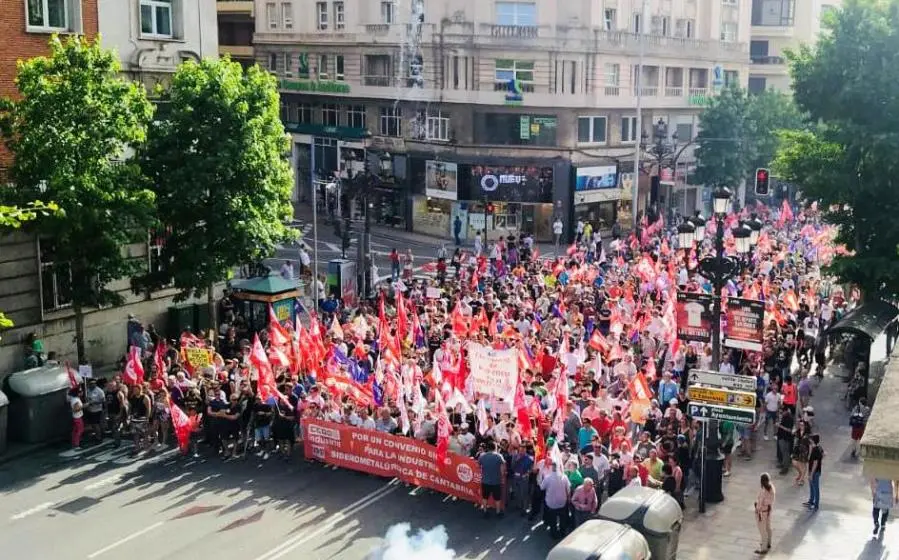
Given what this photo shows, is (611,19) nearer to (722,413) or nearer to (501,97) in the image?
(501,97)

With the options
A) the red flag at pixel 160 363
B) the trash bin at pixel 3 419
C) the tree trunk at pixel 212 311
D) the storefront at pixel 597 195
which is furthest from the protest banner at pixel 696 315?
the storefront at pixel 597 195

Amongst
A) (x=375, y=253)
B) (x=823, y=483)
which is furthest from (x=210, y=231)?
(x=375, y=253)

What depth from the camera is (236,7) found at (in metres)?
67.5

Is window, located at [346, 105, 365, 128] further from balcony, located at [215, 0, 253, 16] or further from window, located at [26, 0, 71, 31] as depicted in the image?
window, located at [26, 0, 71, 31]

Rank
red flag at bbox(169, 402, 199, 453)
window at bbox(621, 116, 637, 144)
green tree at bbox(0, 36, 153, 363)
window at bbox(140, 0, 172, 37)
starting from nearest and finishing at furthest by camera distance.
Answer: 1. red flag at bbox(169, 402, 199, 453)
2. green tree at bbox(0, 36, 153, 363)
3. window at bbox(140, 0, 172, 37)
4. window at bbox(621, 116, 637, 144)

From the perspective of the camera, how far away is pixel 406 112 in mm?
56125

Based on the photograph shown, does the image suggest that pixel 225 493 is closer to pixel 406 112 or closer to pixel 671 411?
pixel 671 411

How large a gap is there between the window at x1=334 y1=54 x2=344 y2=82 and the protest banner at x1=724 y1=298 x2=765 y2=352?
41344 millimetres

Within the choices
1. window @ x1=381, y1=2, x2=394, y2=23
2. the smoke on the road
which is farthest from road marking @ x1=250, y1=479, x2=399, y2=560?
window @ x1=381, y1=2, x2=394, y2=23

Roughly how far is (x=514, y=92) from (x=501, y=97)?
0.67 m

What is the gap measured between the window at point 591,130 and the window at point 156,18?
84.5 ft

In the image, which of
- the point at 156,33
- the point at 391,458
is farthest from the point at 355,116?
the point at 391,458

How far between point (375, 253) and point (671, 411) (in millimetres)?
29822

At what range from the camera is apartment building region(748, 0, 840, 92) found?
243 feet
